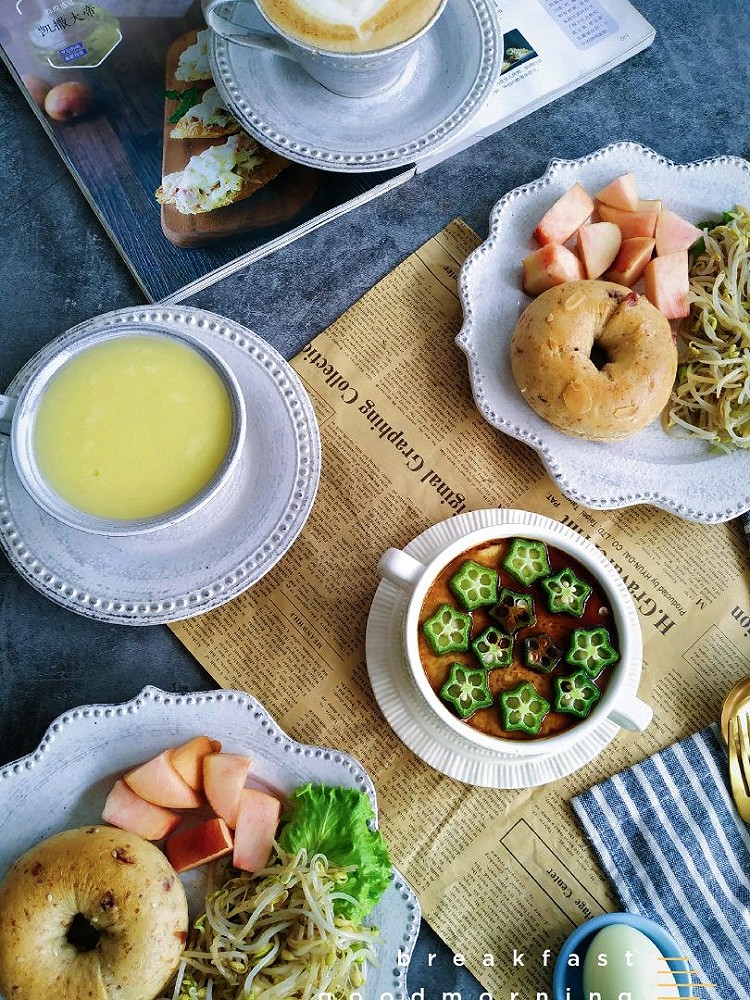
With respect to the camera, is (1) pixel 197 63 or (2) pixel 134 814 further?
(1) pixel 197 63

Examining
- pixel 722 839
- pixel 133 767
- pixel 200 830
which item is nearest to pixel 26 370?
pixel 133 767

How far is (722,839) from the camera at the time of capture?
126 centimetres

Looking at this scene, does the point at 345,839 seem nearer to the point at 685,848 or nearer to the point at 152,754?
the point at 152,754

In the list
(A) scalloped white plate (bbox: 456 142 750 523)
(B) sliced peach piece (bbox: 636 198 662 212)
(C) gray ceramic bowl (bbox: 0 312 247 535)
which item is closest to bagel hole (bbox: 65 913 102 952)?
(C) gray ceramic bowl (bbox: 0 312 247 535)

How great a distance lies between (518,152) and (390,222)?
276mm

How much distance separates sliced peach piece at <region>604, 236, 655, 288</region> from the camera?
53.2 inches

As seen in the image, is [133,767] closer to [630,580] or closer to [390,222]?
[630,580]

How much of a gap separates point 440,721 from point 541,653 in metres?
0.17

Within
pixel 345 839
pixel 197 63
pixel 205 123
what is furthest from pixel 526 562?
pixel 197 63

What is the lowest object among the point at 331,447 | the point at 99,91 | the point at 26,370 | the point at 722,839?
the point at 722,839

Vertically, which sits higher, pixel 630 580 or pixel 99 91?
pixel 99 91

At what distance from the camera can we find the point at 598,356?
4.44ft

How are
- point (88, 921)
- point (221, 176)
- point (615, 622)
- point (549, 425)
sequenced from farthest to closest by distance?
1. point (221, 176)
2. point (549, 425)
3. point (615, 622)
4. point (88, 921)

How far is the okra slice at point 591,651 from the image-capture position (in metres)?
1.16
